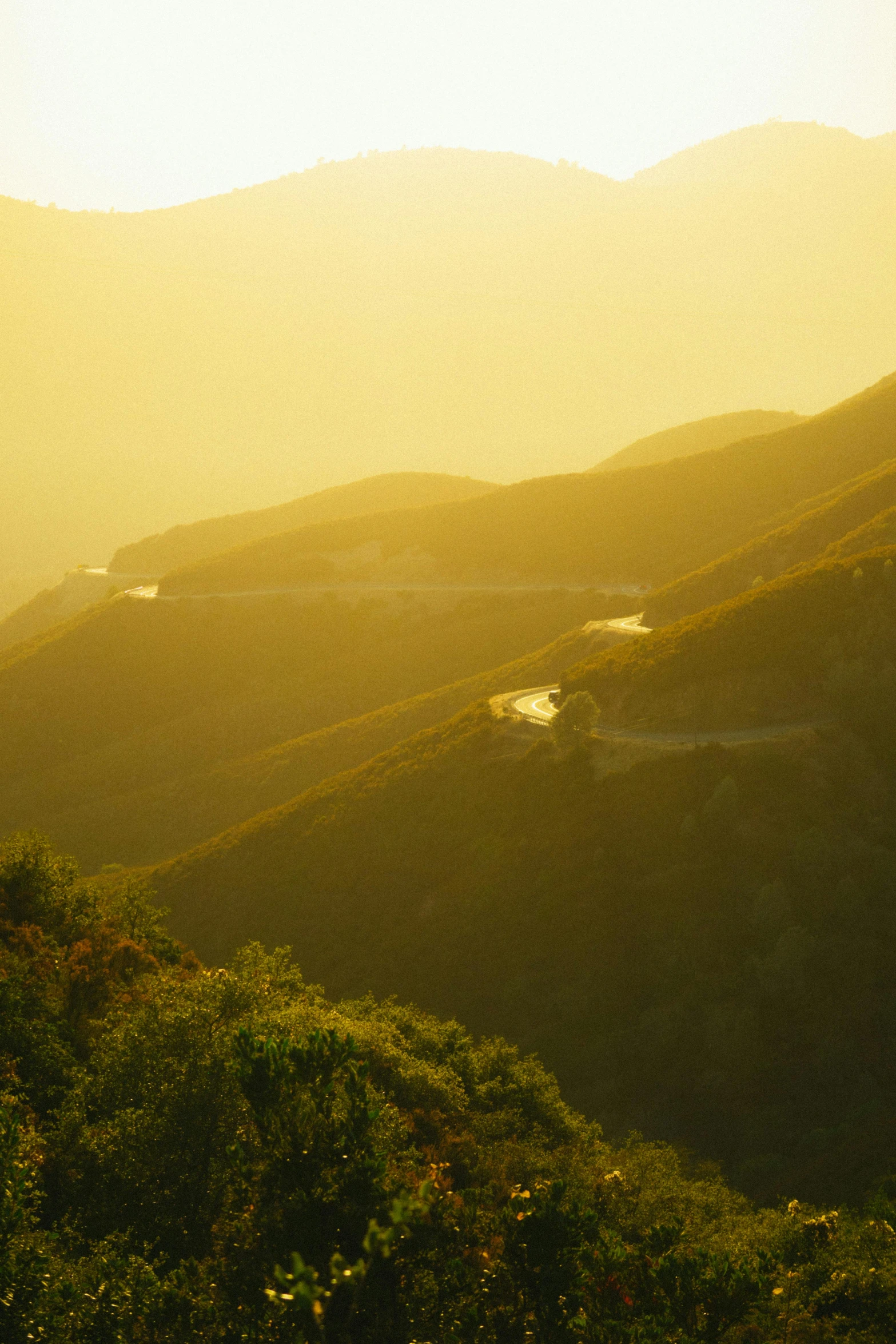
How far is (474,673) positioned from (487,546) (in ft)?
69.8

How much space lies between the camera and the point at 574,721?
43188mm

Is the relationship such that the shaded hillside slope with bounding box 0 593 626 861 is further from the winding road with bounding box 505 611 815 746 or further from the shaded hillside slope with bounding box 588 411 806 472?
the shaded hillside slope with bounding box 588 411 806 472

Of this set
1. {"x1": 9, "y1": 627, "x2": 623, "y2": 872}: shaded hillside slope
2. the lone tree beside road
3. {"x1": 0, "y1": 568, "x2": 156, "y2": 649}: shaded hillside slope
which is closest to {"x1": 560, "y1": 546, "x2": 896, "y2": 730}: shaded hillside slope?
the lone tree beside road

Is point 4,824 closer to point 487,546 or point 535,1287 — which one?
point 487,546

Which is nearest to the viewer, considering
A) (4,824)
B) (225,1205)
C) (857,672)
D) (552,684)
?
(225,1205)

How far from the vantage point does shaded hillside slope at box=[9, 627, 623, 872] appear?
6481 centimetres

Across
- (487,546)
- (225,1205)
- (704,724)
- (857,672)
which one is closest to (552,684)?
(704,724)

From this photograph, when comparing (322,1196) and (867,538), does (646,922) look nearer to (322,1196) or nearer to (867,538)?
(322,1196)

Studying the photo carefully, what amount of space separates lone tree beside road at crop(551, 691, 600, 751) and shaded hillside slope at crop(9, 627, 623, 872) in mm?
16388

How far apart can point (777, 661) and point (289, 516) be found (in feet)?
349

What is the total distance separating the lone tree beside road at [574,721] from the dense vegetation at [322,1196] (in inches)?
739

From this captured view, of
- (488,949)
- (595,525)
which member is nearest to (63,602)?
(595,525)

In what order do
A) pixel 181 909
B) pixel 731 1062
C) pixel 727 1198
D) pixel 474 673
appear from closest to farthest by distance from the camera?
pixel 727 1198 < pixel 731 1062 < pixel 181 909 < pixel 474 673

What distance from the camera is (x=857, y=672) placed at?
4131cm
